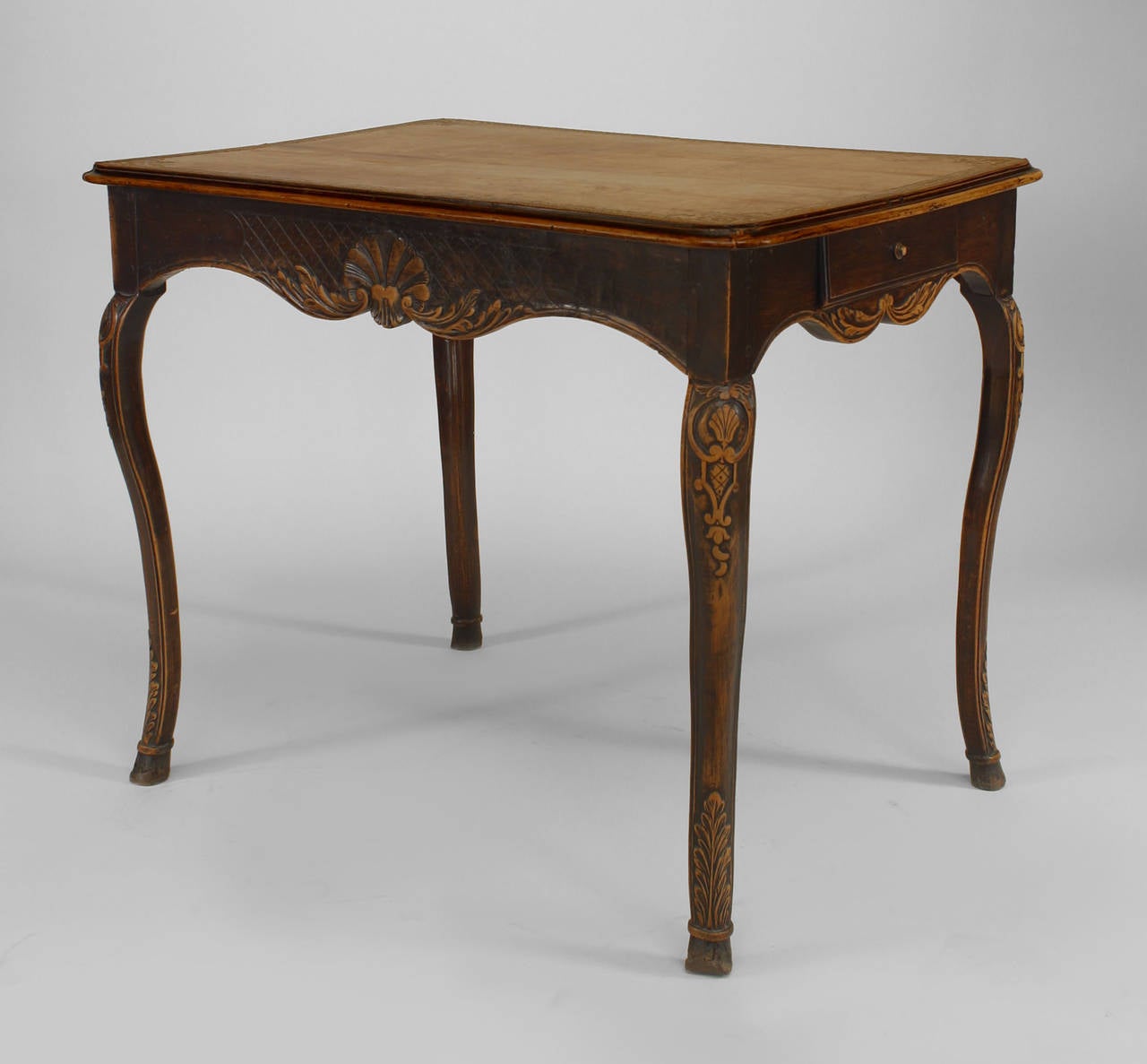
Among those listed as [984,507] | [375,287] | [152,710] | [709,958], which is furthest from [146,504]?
[984,507]

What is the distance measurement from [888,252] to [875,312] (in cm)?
9

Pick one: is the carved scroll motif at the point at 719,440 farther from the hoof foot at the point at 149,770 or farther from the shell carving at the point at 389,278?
the hoof foot at the point at 149,770

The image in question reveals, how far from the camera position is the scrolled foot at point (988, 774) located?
3.47m

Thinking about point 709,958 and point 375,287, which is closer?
point 709,958

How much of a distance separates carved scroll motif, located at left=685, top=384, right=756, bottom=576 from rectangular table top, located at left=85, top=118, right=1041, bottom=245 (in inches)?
8.1

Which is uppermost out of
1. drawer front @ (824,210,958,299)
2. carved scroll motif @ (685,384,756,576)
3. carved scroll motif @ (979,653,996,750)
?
drawer front @ (824,210,958,299)

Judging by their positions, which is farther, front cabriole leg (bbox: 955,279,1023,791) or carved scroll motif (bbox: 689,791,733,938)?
front cabriole leg (bbox: 955,279,1023,791)

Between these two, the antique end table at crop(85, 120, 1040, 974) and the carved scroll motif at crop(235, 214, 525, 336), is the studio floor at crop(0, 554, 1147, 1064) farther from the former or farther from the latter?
the carved scroll motif at crop(235, 214, 525, 336)

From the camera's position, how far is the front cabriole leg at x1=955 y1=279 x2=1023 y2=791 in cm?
328

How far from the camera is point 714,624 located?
2.78 meters

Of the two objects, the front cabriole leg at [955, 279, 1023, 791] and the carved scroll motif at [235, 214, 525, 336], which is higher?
the carved scroll motif at [235, 214, 525, 336]

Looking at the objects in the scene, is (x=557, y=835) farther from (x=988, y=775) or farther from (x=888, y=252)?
(x=888, y=252)

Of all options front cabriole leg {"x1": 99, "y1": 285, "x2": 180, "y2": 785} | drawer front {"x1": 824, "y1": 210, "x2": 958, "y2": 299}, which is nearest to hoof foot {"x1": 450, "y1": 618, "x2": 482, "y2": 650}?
front cabriole leg {"x1": 99, "y1": 285, "x2": 180, "y2": 785}

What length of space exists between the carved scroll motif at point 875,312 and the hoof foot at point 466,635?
1.36 metres
